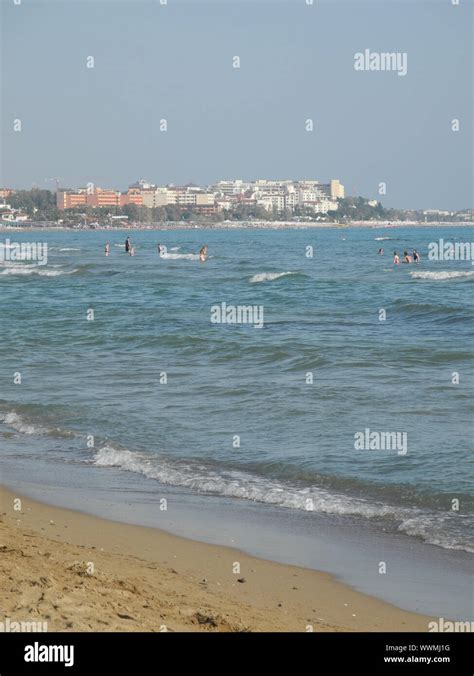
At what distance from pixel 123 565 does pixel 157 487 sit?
2.90 meters

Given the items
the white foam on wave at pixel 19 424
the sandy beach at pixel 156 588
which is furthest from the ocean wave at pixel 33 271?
the sandy beach at pixel 156 588

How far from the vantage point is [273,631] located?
6012 mm

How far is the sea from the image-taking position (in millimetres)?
8570

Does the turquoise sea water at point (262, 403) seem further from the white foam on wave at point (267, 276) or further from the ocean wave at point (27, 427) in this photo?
the white foam on wave at point (267, 276)

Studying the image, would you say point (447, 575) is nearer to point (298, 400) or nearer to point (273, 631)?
point (273, 631)

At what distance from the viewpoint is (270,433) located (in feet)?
40.8

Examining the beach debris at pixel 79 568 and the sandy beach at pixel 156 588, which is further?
the beach debris at pixel 79 568

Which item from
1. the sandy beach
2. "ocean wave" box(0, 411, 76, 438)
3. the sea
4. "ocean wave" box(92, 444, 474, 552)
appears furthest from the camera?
"ocean wave" box(0, 411, 76, 438)

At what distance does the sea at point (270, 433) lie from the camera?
857 centimetres

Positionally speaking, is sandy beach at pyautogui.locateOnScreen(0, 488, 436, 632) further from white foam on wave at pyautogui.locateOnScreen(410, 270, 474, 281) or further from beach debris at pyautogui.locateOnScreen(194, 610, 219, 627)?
white foam on wave at pyautogui.locateOnScreen(410, 270, 474, 281)

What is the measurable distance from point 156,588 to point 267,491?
3297 millimetres

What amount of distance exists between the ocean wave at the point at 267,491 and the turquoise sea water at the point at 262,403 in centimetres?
2

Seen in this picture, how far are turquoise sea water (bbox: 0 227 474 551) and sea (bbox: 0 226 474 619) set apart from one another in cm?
4

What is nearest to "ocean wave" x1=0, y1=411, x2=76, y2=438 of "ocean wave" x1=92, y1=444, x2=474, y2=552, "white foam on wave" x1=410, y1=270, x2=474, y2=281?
"ocean wave" x1=92, y1=444, x2=474, y2=552
